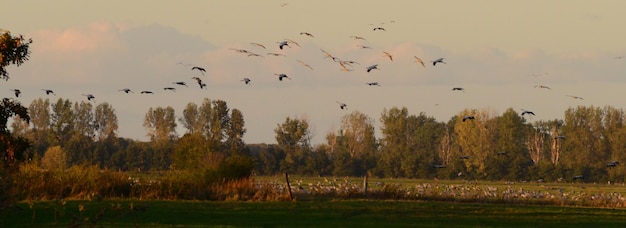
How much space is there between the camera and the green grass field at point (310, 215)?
139 ft

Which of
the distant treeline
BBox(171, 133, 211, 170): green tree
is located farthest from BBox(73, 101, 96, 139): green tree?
BBox(171, 133, 211, 170): green tree

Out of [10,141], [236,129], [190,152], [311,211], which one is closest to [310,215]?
[311,211]

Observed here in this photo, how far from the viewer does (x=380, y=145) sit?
18050 centimetres

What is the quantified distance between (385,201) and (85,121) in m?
122

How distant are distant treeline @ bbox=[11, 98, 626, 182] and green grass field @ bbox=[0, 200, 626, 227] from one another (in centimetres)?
8122

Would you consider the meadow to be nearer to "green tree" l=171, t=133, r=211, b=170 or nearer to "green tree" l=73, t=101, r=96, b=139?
"green tree" l=171, t=133, r=211, b=170

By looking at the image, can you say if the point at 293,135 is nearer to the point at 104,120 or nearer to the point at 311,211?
the point at 104,120

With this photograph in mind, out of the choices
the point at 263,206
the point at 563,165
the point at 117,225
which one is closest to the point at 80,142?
the point at 563,165

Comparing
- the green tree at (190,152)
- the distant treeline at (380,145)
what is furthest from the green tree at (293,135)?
the green tree at (190,152)

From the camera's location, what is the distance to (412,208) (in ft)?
172

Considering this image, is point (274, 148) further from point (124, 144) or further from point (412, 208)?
point (412, 208)

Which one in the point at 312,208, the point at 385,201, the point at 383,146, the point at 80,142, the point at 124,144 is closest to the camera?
the point at 312,208

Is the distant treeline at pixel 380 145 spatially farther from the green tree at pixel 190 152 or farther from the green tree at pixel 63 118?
the green tree at pixel 190 152

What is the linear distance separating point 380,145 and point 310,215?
13361 centimetres
